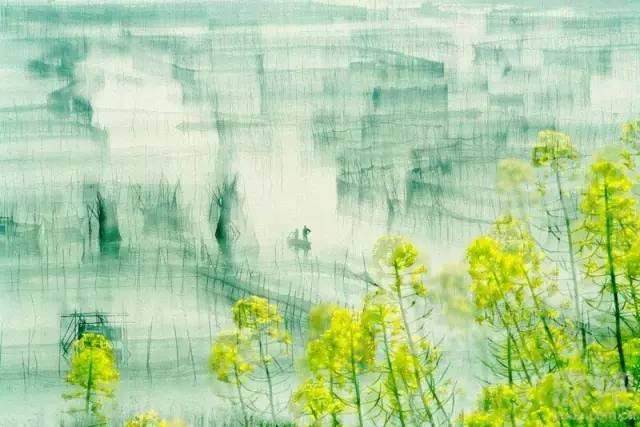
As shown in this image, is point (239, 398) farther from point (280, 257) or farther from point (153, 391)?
point (280, 257)

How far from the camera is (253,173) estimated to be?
3.10 m

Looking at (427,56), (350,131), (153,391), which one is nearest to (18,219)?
(153,391)

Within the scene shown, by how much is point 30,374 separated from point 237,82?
1229 millimetres

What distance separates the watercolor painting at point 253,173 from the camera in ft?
9.68

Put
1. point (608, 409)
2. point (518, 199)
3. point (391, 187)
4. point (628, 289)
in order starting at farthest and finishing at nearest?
point (391, 187) < point (518, 199) < point (628, 289) < point (608, 409)

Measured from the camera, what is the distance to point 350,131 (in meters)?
3.14

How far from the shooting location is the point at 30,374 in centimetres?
303

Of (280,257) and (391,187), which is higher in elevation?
(391,187)

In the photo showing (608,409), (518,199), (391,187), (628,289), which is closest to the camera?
(608,409)

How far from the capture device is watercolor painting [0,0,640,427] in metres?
2.95

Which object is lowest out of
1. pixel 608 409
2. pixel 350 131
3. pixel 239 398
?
pixel 239 398

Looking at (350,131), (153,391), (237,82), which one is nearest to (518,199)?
Result: (350,131)

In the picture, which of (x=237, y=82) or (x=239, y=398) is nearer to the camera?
(x=239, y=398)

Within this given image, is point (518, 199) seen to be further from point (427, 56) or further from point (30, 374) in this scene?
point (30, 374)
